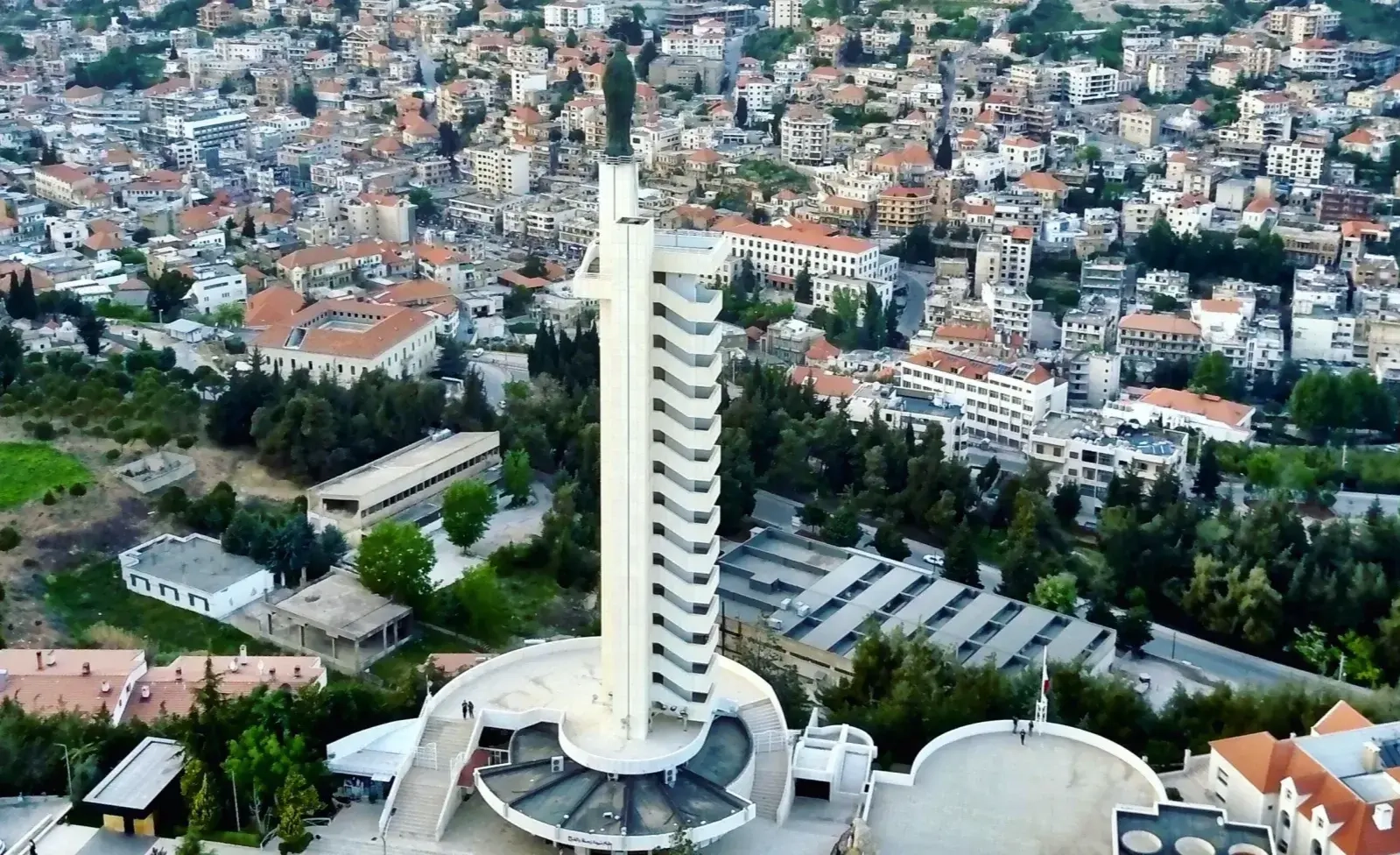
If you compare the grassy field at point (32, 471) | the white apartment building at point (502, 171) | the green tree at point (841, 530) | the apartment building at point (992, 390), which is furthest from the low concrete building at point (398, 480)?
the white apartment building at point (502, 171)

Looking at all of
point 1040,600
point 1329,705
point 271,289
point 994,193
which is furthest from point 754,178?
point 1329,705

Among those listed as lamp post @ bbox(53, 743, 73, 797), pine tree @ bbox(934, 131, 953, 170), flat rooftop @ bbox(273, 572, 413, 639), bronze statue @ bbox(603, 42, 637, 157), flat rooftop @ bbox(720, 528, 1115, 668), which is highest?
bronze statue @ bbox(603, 42, 637, 157)

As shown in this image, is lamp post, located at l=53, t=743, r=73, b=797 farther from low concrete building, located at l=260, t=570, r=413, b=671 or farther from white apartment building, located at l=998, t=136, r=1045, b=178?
white apartment building, located at l=998, t=136, r=1045, b=178

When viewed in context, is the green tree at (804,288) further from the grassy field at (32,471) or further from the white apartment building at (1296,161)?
the grassy field at (32,471)

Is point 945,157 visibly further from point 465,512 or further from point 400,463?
point 465,512

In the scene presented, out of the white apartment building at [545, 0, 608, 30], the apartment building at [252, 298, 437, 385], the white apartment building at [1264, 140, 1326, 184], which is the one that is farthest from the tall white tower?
the white apartment building at [545, 0, 608, 30]

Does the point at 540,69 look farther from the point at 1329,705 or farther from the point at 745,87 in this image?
the point at 1329,705
